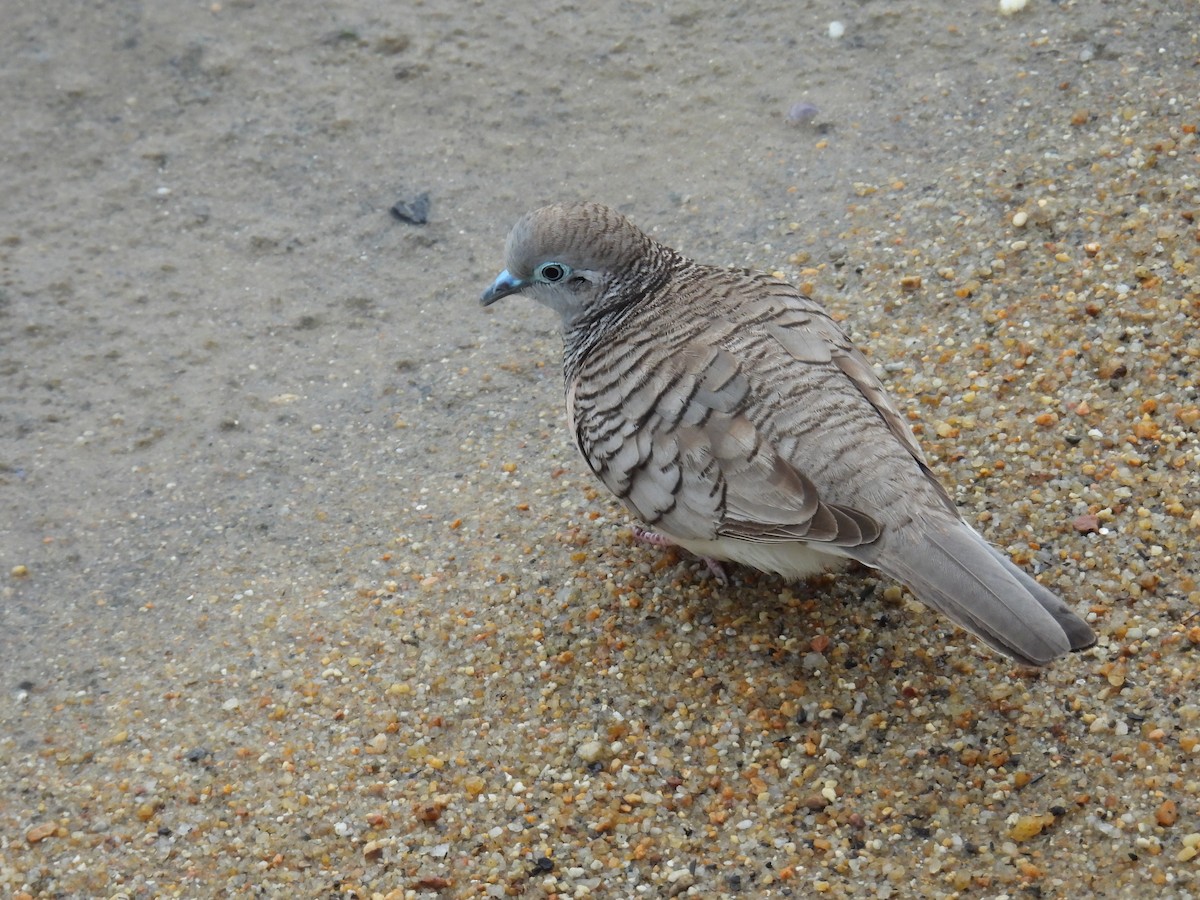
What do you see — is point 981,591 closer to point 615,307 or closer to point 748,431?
point 748,431

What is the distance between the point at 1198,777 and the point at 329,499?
3139 millimetres

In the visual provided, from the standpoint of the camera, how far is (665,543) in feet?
13.8

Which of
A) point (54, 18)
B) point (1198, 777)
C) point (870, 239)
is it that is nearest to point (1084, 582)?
point (1198, 777)

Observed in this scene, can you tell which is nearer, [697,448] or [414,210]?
[697,448]

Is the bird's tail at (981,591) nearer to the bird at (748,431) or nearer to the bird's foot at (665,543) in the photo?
the bird at (748,431)

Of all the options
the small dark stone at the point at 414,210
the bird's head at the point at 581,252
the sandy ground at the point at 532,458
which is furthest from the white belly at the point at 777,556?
the small dark stone at the point at 414,210

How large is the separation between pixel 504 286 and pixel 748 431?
3.96 ft

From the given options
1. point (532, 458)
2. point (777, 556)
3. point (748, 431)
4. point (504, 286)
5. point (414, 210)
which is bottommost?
point (532, 458)

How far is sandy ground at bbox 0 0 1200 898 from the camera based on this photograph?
341 cm

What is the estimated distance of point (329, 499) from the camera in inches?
191

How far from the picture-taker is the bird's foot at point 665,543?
4.02 m

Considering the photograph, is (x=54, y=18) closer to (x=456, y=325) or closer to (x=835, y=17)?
(x=456, y=325)

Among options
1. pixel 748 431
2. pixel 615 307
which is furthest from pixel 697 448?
pixel 615 307

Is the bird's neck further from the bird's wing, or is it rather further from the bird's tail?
the bird's tail
